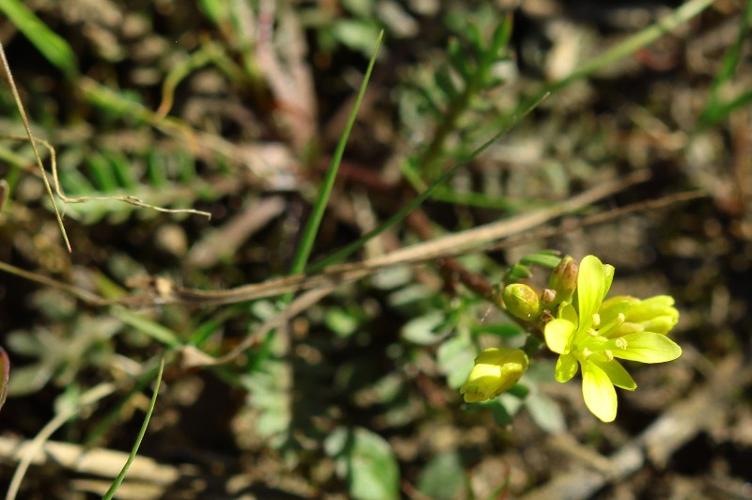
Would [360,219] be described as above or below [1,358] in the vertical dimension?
above

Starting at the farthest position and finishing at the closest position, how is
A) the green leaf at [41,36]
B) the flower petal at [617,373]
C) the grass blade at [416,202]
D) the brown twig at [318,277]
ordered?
the green leaf at [41,36]
the brown twig at [318,277]
the grass blade at [416,202]
the flower petal at [617,373]

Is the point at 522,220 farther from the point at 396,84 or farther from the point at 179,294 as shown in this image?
the point at 179,294

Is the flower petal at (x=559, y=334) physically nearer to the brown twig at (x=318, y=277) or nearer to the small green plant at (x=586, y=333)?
the small green plant at (x=586, y=333)

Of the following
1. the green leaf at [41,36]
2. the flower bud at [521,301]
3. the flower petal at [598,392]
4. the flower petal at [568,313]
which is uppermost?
the green leaf at [41,36]

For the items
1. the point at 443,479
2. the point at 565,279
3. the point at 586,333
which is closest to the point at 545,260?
the point at 565,279

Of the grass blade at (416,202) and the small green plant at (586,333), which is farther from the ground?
the grass blade at (416,202)

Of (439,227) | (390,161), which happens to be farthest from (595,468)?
(390,161)

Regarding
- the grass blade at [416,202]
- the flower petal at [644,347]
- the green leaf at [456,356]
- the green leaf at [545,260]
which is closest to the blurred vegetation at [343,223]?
the green leaf at [456,356]
